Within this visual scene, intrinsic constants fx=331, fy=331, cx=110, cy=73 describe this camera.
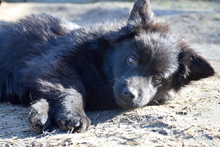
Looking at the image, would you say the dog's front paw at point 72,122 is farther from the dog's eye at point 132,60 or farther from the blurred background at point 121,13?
the blurred background at point 121,13

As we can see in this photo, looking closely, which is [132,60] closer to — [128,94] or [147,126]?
[128,94]

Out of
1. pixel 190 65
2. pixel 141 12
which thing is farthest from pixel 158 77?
pixel 141 12

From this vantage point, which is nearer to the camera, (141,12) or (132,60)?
(132,60)

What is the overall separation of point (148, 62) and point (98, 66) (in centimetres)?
90

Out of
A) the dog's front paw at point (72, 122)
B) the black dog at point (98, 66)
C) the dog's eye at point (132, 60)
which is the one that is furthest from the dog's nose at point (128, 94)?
the dog's front paw at point (72, 122)

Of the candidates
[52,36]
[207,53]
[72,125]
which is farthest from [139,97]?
[207,53]

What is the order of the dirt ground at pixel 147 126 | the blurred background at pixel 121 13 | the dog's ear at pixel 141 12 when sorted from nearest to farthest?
the dirt ground at pixel 147 126
the dog's ear at pixel 141 12
the blurred background at pixel 121 13

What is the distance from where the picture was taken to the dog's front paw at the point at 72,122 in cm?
439

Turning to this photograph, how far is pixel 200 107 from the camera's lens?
5.73 meters

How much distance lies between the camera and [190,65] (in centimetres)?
563

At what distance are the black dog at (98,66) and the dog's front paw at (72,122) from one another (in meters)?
0.05

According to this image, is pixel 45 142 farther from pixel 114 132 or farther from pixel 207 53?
pixel 207 53

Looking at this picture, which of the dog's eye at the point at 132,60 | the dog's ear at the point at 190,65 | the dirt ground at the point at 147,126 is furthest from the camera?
the dog's ear at the point at 190,65

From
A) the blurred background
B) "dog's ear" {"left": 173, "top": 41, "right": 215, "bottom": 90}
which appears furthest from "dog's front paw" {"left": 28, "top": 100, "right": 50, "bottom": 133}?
the blurred background
